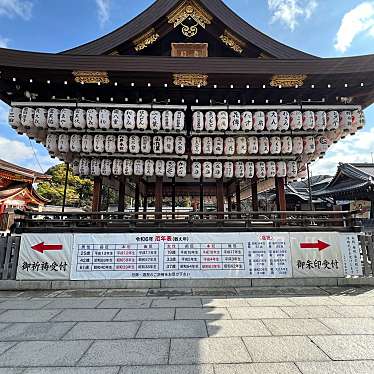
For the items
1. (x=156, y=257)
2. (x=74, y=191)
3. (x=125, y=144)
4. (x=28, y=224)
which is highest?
(x=74, y=191)

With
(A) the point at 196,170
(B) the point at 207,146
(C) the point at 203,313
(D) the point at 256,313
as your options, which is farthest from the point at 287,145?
(C) the point at 203,313

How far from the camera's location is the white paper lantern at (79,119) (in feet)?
25.6

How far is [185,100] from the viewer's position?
8.95 metres

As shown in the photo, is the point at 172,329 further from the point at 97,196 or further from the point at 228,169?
the point at 97,196

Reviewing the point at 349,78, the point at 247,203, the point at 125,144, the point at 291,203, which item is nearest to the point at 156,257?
the point at 125,144

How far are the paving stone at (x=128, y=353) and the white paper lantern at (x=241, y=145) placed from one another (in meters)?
6.22

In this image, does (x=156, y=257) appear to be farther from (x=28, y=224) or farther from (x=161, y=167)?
(x=28, y=224)

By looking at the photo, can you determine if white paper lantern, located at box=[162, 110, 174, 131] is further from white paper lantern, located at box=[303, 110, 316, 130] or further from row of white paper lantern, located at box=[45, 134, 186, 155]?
white paper lantern, located at box=[303, 110, 316, 130]

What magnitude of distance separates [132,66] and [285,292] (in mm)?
7833

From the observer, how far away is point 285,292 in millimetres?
6246

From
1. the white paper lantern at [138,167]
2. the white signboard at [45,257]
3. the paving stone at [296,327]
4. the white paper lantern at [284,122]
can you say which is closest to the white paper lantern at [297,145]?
the white paper lantern at [284,122]

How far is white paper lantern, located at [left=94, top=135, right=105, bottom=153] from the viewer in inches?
322

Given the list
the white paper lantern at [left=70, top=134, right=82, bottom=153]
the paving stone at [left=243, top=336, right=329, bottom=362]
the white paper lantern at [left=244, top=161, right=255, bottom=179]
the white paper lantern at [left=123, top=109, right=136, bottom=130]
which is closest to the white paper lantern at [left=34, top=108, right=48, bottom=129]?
the white paper lantern at [left=70, top=134, right=82, bottom=153]

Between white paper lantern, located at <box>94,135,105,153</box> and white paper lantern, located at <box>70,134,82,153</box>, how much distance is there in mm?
578
